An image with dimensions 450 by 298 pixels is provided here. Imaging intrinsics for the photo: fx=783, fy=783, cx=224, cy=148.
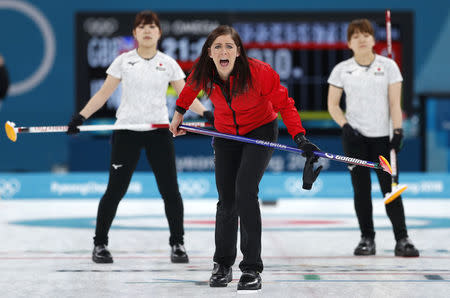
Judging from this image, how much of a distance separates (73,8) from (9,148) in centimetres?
257

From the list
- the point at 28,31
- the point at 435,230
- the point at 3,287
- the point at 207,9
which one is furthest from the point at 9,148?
the point at 3,287

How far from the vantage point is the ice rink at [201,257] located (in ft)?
14.5

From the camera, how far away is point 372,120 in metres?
5.78

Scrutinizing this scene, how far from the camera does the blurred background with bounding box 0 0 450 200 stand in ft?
33.9

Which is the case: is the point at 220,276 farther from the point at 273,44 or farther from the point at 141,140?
the point at 273,44

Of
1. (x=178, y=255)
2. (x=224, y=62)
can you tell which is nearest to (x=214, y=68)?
(x=224, y=62)

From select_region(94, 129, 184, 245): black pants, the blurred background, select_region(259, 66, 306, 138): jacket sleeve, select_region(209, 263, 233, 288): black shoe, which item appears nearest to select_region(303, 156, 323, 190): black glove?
select_region(259, 66, 306, 138): jacket sleeve

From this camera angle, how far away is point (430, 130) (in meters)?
12.1

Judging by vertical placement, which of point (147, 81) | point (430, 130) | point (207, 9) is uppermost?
point (207, 9)

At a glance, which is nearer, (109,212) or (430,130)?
(109,212)

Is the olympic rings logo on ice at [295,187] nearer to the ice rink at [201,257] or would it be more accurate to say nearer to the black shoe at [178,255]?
the ice rink at [201,257]

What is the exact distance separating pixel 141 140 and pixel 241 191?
1.27m

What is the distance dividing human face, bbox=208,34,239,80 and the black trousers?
43 centimetres

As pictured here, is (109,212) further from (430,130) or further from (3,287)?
(430,130)
